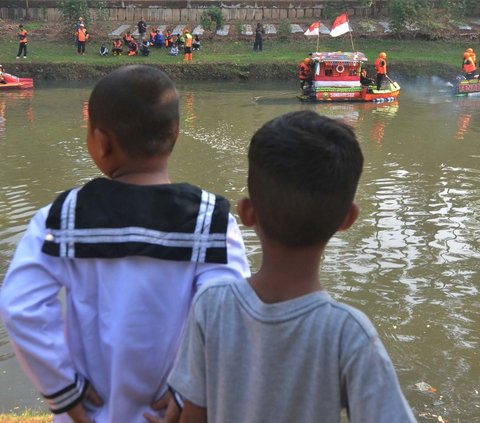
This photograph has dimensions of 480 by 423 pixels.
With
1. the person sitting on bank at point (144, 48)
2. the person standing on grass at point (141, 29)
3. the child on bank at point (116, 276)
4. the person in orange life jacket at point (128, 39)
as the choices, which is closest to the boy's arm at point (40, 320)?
the child on bank at point (116, 276)

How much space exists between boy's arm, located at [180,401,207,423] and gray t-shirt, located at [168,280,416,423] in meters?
0.02

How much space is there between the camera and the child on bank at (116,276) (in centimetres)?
177

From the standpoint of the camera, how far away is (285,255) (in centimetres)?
154

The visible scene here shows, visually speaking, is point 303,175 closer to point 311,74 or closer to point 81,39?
point 311,74

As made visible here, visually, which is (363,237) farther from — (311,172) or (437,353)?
(311,172)

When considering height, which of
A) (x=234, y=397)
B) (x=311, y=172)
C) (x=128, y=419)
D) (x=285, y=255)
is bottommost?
(x=128, y=419)

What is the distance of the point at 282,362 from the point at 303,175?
0.43 meters

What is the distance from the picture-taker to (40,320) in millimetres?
1760

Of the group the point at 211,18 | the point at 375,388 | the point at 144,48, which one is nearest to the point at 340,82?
the point at 144,48

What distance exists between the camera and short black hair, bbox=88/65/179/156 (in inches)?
72.7

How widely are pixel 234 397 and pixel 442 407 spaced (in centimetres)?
270

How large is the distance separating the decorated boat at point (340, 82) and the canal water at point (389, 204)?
0.43m

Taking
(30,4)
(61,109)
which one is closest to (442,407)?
(61,109)

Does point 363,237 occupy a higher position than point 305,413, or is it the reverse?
point 305,413
